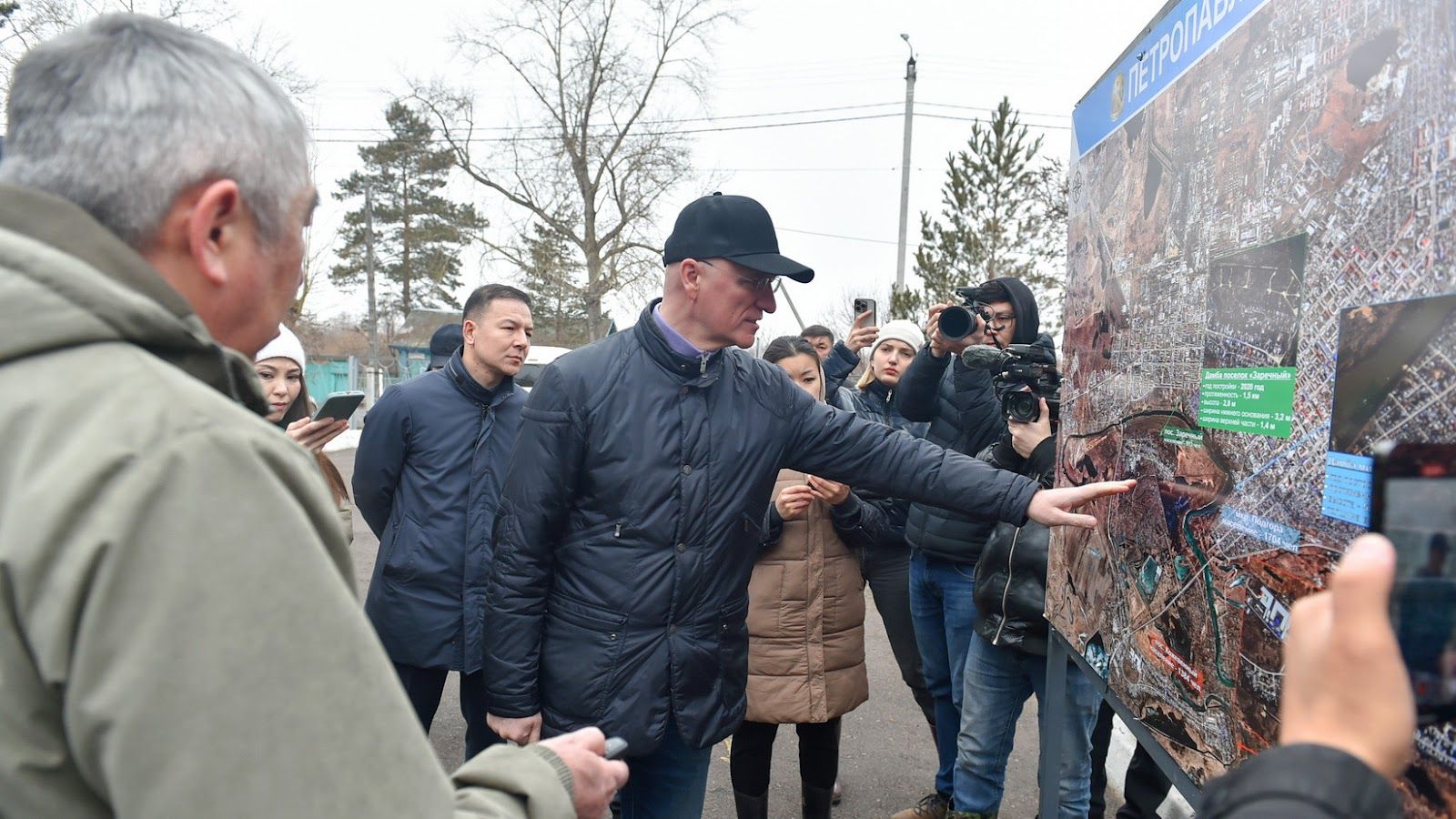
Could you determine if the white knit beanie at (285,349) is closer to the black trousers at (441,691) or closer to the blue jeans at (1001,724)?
the black trousers at (441,691)

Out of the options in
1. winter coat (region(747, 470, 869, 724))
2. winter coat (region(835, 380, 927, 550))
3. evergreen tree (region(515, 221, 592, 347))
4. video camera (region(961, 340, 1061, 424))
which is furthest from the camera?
evergreen tree (region(515, 221, 592, 347))

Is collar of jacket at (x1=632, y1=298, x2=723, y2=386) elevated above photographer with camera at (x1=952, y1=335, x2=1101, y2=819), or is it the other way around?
collar of jacket at (x1=632, y1=298, x2=723, y2=386)

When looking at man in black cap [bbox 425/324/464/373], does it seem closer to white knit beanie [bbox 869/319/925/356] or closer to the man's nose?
white knit beanie [bbox 869/319/925/356]

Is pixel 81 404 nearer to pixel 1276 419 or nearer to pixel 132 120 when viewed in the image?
pixel 132 120

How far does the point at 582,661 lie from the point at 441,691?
4.63 feet

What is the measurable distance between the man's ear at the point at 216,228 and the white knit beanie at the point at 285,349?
103 inches

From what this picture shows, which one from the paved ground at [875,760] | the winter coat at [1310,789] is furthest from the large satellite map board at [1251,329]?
the paved ground at [875,760]

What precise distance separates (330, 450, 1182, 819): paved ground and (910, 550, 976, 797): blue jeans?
13.1 inches

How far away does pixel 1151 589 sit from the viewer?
6.40 feet

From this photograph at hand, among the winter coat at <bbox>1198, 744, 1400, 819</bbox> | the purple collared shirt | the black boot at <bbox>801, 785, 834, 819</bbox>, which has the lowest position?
the black boot at <bbox>801, 785, 834, 819</bbox>

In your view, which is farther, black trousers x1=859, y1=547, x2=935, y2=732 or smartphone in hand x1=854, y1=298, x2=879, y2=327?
smartphone in hand x1=854, y1=298, x2=879, y2=327

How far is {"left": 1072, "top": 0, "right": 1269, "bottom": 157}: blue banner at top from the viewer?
1.75 m

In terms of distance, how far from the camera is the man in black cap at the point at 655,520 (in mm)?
2365

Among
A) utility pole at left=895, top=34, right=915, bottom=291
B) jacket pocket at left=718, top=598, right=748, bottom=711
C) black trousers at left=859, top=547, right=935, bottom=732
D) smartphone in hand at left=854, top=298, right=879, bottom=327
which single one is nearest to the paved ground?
black trousers at left=859, top=547, right=935, bottom=732
